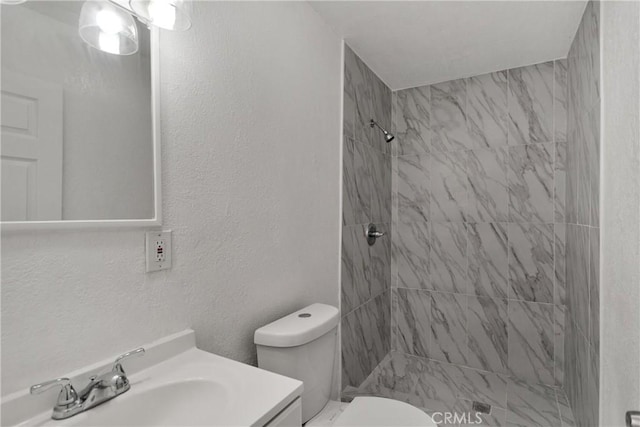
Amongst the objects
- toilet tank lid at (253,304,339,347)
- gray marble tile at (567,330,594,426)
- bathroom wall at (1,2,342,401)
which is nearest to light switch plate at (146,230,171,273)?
bathroom wall at (1,2,342,401)

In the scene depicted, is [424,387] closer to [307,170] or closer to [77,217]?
[307,170]

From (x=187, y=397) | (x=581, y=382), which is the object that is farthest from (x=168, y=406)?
(x=581, y=382)

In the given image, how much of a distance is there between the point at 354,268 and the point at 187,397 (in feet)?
4.63

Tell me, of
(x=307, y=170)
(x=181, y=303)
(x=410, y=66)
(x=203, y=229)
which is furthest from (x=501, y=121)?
(x=181, y=303)

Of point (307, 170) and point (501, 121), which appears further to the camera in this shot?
point (501, 121)

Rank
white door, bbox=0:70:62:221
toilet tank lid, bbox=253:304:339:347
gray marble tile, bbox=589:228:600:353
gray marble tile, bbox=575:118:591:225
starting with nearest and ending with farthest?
white door, bbox=0:70:62:221, toilet tank lid, bbox=253:304:339:347, gray marble tile, bbox=589:228:600:353, gray marble tile, bbox=575:118:591:225

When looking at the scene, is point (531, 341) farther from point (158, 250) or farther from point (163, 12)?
point (163, 12)

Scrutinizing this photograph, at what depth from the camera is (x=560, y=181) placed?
2.30m

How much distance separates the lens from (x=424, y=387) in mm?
2344

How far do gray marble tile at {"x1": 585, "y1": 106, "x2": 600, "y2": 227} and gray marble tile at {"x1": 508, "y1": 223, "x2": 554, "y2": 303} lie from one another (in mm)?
799

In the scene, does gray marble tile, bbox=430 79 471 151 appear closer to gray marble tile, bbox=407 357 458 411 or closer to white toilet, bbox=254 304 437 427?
gray marble tile, bbox=407 357 458 411

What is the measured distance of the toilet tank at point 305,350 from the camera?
1266mm

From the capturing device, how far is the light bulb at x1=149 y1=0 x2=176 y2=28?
0.91 metres

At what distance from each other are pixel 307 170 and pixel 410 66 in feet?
4.23
